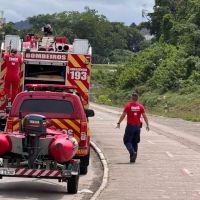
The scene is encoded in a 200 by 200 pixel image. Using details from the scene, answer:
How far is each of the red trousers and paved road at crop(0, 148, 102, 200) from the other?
5.22m

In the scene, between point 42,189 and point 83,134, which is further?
point 83,134

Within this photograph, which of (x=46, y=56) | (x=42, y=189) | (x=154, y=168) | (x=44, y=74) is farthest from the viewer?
(x=44, y=74)

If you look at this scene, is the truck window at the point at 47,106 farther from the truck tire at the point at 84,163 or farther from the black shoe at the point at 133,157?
the black shoe at the point at 133,157

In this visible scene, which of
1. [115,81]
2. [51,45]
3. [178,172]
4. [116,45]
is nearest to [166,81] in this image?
[115,81]

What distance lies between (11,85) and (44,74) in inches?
55.3

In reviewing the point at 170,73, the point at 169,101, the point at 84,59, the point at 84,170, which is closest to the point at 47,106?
the point at 84,170

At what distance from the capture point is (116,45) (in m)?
163

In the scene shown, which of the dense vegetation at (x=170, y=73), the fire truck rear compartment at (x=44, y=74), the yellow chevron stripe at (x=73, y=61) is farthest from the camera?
the dense vegetation at (x=170, y=73)

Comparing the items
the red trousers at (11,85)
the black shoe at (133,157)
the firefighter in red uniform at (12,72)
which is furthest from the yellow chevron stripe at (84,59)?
the black shoe at (133,157)

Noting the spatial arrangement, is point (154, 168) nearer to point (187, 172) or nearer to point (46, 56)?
point (187, 172)

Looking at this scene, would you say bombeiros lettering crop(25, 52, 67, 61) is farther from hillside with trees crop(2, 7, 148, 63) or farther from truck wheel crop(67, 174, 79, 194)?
hillside with trees crop(2, 7, 148, 63)

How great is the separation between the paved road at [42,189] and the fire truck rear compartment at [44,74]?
224 inches

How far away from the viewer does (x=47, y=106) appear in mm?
15570

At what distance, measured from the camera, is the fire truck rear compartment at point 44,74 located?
21391mm
